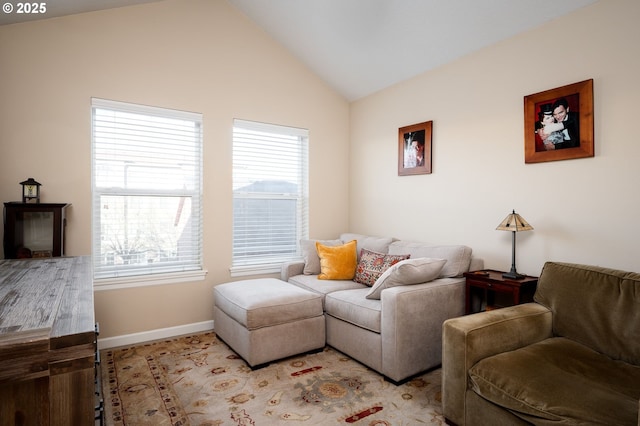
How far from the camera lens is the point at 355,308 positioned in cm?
285

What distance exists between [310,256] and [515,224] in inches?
81.3

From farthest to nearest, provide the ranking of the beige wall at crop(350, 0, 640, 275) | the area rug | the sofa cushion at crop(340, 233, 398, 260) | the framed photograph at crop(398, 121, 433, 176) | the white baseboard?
the sofa cushion at crop(340, 233, 398, 260)
the framed photograph at crop(398, 121, 433, 176)
the white baseboard
the beige wall at crop(350, 0, 640, 275)
the area rug

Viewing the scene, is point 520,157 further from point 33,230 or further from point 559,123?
point 33,230

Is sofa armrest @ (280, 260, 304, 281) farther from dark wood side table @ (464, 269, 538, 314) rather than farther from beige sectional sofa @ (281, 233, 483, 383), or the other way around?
dark wood side table @ (464, 269, 538, 314)

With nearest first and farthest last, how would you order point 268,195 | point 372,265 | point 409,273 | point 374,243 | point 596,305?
1. point 596,305
2. point 409,273
3. point 372,265
4. point 374,243
5. point 268,195

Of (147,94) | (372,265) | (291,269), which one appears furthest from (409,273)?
(147,94)

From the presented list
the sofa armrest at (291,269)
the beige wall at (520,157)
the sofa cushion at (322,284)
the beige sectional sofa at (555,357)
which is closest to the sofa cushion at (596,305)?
the beige sectional sofa at (555,357)

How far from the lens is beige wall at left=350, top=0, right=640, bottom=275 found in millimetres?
2354

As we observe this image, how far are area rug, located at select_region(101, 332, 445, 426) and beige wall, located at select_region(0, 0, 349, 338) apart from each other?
2.34ft

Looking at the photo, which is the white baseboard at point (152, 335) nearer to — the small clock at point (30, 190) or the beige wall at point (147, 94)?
the beige wall at point (147, 94)

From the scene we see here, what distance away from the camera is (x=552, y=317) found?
2.22 meters

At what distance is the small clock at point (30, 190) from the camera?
2697 millimetres

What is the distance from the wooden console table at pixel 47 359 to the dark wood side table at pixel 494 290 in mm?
2594

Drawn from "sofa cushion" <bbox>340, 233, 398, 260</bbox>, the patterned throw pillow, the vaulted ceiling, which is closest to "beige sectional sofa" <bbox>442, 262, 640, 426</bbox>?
the patterned throw pillow
